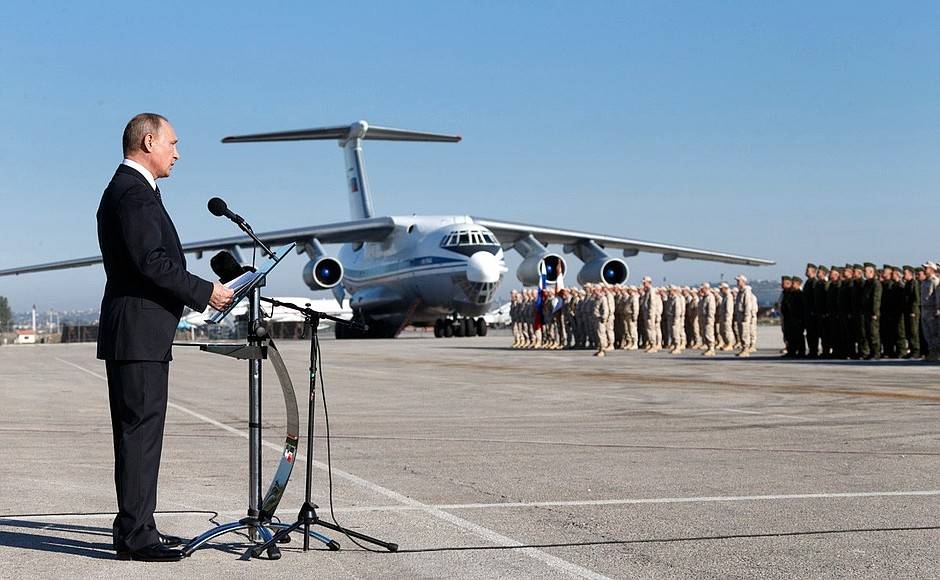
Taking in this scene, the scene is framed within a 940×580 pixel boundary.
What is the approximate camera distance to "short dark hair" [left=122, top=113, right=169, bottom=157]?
5391mm

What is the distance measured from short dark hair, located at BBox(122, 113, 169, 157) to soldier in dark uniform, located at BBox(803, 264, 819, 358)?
2057cm

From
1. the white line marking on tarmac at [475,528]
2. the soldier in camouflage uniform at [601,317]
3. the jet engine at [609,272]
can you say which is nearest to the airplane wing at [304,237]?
the jet engine at [609,272]

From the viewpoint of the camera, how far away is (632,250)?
44875 mm

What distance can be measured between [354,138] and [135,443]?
4864cm

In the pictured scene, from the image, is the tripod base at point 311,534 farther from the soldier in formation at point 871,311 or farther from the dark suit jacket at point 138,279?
the soldier in formation at point 871,311

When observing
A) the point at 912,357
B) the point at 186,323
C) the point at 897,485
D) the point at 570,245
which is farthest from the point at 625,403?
the point at 186,323

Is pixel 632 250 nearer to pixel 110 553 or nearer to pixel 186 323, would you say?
pixel 110 553

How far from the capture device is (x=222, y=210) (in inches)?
216

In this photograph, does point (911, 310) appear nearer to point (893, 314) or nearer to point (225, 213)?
point (893, 314)

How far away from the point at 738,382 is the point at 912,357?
8510mm

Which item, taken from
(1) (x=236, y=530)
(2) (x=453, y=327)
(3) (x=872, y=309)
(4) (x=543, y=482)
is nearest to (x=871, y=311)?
(3) (x=872, y=309)

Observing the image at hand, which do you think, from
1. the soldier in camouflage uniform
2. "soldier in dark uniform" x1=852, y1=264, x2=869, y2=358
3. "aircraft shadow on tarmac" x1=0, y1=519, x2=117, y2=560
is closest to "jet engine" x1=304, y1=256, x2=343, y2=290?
the soldier in camouflage uniform

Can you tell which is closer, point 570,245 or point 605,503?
point 605,503

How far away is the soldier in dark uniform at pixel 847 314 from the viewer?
23.3 metres
